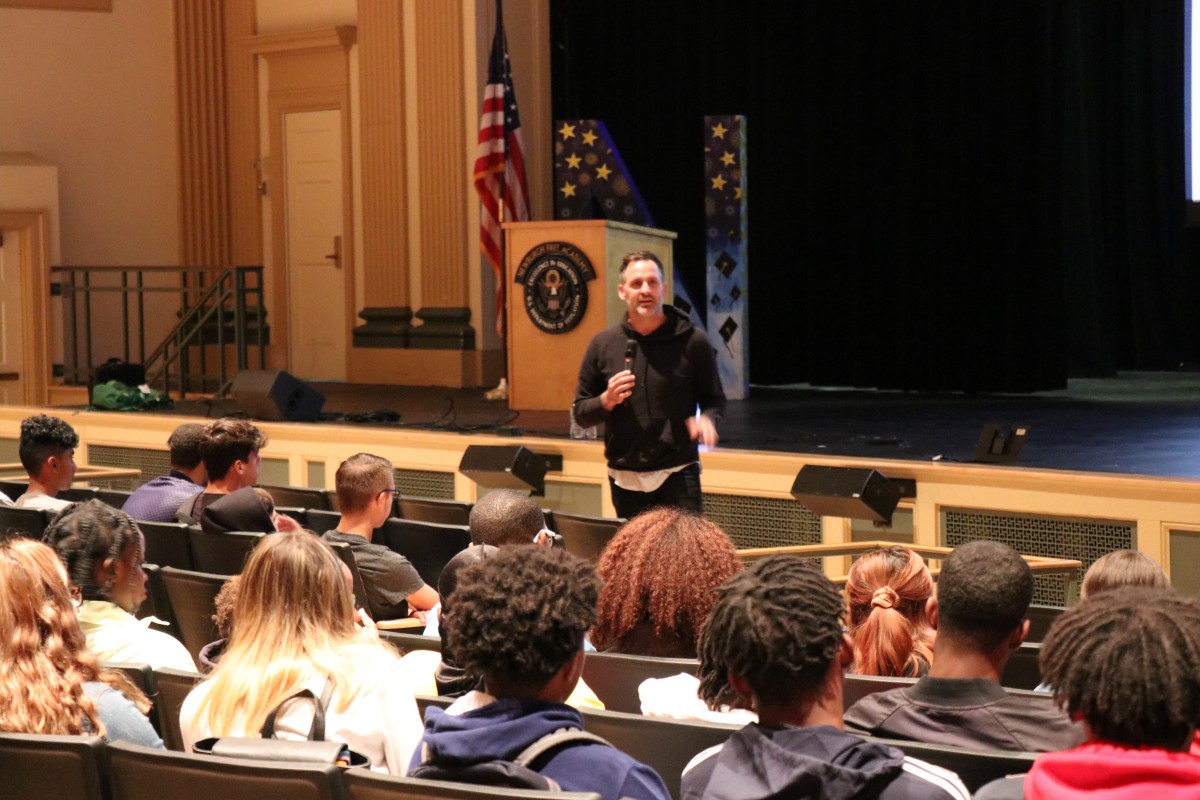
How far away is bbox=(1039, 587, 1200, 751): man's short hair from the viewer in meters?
1.58

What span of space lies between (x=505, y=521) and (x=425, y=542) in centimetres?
123

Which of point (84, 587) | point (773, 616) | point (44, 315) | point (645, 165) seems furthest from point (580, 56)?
point (773, 616)

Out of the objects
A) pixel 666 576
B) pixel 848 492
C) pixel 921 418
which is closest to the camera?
pixel 666 576

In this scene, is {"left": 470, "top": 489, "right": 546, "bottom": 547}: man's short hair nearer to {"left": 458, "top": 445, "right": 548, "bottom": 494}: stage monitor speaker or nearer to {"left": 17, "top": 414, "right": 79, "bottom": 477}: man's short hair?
{"left": 17, "top": 414, "right": 79, "bottom": 477}: man's short hair

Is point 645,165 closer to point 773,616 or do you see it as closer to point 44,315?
point 44,315

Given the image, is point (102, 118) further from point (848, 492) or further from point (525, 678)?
point (525, 678)

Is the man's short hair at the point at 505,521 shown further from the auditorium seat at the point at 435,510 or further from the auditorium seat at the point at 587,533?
the auditorium seat at the point at 435,510

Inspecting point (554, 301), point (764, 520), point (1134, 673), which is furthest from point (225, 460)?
point (554, 301)

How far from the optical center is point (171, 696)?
275cm

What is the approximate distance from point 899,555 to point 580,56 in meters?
9.17

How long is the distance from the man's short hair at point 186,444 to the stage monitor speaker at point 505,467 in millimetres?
1668

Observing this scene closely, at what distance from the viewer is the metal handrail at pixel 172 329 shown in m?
10.6

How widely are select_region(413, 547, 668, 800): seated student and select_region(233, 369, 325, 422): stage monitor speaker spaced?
6239mm

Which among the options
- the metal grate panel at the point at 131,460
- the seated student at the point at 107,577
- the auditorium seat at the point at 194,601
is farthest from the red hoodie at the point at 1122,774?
the metal grate panel at the point at 131,460
